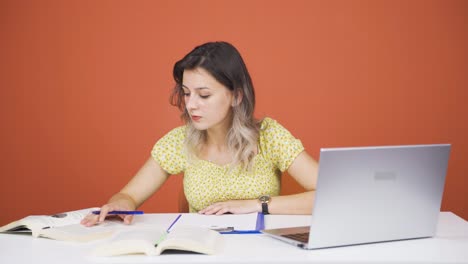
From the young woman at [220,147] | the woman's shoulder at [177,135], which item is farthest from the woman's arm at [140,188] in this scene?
the woman's shoulder at [177,135]

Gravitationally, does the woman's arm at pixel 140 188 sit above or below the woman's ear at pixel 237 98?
below

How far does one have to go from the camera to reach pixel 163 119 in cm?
306

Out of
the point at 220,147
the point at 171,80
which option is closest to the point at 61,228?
the point at 220,147

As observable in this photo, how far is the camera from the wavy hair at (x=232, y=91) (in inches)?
82.3

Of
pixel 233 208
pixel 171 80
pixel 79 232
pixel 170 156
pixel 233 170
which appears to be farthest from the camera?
pixel 171 80

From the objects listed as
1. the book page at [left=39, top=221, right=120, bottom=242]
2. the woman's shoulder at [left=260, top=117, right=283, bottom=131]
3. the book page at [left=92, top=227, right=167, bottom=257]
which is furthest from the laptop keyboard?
the woman's shoulder at [left=260, top=117, right=283, bottom=131]

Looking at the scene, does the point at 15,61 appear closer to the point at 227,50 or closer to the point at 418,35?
the point at 227,50

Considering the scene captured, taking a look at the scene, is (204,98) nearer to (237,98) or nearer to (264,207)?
(237,98)

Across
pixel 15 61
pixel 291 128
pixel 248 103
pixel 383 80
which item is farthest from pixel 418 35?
pixel 15 61

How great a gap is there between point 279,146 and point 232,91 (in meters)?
0.29

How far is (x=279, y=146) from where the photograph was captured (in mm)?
2164

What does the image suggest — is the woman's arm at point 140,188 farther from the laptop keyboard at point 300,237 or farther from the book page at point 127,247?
the laptop keyboard at point 300,237

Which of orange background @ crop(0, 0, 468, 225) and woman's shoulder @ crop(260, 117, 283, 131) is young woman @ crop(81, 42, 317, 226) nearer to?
woman's shoulder @ crop(260, 117, 283, 131)

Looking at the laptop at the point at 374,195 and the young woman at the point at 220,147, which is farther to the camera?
the young woman at the point at 220,147
